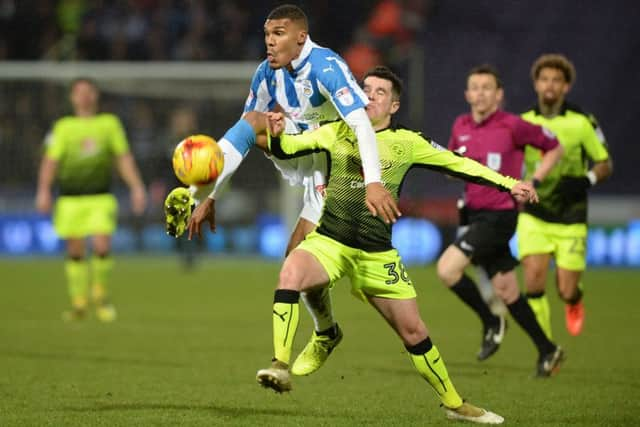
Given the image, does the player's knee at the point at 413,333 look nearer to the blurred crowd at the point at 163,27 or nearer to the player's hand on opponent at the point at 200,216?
the player's hand on opponent at the point at 200,216

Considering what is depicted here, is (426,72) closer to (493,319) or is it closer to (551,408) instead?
(493,319)

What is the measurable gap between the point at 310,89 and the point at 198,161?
1.18 meters

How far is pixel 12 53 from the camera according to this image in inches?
896

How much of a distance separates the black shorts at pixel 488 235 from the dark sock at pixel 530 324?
0.45 meters

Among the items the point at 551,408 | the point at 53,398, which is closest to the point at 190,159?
the point at 53,398

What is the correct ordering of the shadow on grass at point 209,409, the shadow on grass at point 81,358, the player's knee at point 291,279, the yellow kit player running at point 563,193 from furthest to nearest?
the yellow kit player running at point 563,193
the shadow on grass at point 81,358
the shadow on grass at point 209,409
the player's knee at point 291,279

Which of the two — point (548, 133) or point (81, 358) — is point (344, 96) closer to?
point (548, 133)

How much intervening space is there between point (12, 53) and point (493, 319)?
15307 millimetres

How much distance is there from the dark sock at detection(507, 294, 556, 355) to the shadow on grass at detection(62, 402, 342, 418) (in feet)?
7.82

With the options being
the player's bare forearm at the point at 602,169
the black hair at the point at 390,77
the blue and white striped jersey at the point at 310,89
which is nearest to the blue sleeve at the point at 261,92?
the blue and white striped jersey at the point at 310,89

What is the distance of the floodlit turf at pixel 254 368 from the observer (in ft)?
22.9

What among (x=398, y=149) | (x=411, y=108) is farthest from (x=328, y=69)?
(x=411, y=108)

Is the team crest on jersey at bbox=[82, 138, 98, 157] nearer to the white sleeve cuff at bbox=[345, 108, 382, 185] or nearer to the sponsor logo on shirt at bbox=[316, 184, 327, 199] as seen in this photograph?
the sponsor logo on shirt at bbox=[316, 184, 327, 199]

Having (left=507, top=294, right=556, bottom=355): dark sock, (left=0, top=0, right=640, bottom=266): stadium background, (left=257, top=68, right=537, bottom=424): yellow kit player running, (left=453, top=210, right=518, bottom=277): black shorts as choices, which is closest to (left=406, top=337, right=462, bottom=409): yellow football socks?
(left=257, top=68, right=537, bottom=424): yellow kit player running
